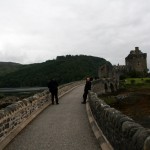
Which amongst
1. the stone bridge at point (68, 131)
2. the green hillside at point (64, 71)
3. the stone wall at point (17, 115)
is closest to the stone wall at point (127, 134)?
the stone bridge at point (68, 131)

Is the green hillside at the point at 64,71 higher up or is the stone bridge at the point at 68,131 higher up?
the green hillside at the point at 64,71

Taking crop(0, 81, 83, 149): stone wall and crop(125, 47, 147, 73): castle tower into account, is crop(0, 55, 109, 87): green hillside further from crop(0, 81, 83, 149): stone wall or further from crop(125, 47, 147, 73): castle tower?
crop(0, 81, 83, 149): stone wall

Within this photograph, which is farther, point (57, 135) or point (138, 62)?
point (138, 62)

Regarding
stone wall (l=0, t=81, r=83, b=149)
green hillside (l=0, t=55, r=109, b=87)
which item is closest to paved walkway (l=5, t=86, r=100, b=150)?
stone wall (l=0, t=81, r=83, b=149)

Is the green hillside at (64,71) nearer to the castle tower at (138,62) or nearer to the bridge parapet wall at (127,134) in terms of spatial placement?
the castle tower at (138,62)

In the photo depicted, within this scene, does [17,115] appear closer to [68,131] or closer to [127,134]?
[68,131]

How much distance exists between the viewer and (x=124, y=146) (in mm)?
7207

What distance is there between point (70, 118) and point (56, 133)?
4.00 m

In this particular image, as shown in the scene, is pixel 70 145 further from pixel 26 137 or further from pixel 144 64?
pixel 144 64

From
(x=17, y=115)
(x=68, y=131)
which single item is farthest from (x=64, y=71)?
(x=68, y=131)

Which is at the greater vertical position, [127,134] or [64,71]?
[64,71]

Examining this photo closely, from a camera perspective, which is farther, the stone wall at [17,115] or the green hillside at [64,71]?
the green hillside at [64,71]

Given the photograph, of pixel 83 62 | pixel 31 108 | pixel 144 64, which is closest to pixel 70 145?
pixel 31 108

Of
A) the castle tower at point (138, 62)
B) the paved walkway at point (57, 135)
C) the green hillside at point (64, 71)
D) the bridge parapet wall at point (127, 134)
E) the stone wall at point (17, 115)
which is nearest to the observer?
the bridge parapet wall at point (127, 134)
